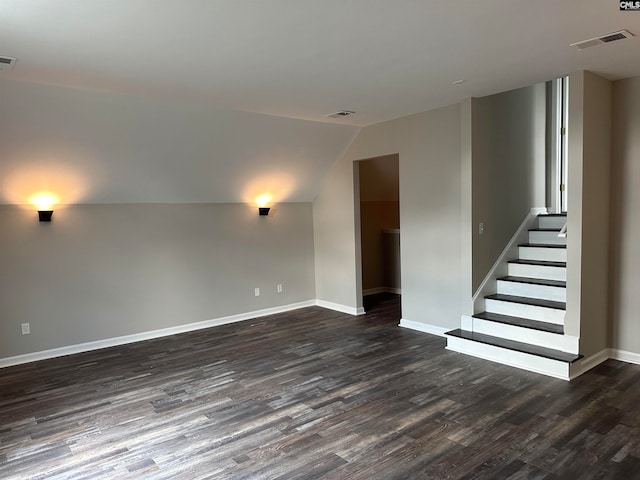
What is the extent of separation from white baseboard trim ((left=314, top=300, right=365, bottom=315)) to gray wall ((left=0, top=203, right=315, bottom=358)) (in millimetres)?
340

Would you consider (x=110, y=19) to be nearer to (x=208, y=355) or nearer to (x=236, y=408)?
(x=236, y=408)

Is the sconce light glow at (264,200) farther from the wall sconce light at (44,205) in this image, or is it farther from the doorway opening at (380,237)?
the wall sconce light at (44,205)

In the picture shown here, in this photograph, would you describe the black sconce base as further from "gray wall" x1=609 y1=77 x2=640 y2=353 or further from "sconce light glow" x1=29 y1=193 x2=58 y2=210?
"gray wall" x1=609 y1=77 x2=640 y2=353

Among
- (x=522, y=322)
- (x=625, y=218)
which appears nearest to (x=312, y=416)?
(x=522, y=322)

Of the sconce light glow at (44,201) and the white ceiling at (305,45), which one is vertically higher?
the white ceiling at (305,45)

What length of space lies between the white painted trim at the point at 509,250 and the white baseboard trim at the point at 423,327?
556mm

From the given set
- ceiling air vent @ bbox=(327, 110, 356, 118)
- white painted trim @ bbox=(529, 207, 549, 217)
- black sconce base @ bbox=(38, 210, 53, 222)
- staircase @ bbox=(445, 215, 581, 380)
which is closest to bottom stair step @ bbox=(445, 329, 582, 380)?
staircase @ bbox=(445, 215, 581, 380)

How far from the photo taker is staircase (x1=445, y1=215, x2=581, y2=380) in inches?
151

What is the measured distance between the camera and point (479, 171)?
180 inches

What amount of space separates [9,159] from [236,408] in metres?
3.06

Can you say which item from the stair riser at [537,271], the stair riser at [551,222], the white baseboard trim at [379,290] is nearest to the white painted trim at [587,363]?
the stair riser at [537,271]

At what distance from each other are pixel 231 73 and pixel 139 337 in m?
3.39

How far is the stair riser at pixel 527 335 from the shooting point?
3.82m

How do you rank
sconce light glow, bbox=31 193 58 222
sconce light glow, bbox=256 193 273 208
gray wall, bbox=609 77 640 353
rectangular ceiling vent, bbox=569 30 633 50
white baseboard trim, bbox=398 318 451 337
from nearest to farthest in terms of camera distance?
1. rectangular ceiling vent, bbox=569 30 633 50
2. gray wall, bbox=609 77 640 353
3. sconce light glow, bbox=31 193 58 222
4. white baseboard trim, bbox=398 318 451 337
5. sconce light glow, bbox=256 193 273 208
